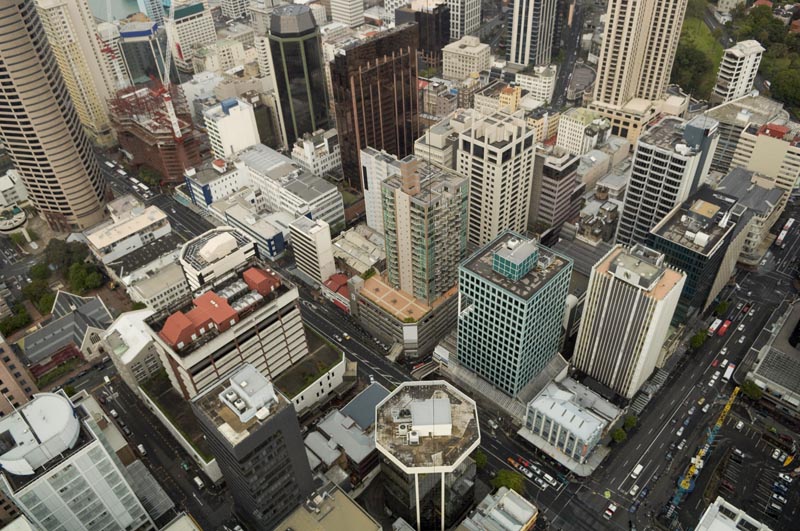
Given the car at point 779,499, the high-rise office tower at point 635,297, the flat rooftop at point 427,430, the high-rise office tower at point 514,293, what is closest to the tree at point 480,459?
the high-rise office tower at point 514,293

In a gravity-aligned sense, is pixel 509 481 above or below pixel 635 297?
below

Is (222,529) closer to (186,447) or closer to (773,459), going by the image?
(186,447)

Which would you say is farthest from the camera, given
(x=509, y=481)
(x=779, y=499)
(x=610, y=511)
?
(x=779, y=499)

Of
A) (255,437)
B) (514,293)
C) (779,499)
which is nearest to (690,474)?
(779,499)

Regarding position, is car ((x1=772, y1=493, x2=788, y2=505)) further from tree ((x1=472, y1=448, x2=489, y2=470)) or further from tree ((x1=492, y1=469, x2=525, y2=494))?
tree ((x1=472, y1=448, x2=489, y2=470))

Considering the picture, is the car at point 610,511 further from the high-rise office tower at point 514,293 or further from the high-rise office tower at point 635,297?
the high-rise office tower at point 514,293

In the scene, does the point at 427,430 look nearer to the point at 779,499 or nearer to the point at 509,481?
the point at 509,481

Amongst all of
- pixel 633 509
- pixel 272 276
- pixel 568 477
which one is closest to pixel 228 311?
pixel 272 276
